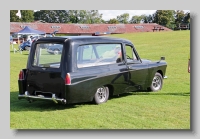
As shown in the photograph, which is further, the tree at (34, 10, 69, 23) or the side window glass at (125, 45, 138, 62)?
the side window glass at (125, 45, 138, 62)

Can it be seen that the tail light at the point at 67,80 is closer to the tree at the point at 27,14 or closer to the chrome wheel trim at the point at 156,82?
the tree at the point at 27,14

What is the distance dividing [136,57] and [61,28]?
1.97 meters

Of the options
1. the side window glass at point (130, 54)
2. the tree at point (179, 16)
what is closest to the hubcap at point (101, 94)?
the side window glass at point (130, 54)

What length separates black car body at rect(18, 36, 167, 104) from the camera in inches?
279

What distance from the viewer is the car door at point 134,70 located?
331 inches

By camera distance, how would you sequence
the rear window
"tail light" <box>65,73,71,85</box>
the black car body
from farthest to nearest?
the rear window → the black car body → "tail light" <box>65,73,71,85</box>

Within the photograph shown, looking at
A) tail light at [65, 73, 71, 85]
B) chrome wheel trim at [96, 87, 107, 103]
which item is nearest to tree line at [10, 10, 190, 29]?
tail light at [65, 73, 71, 85]

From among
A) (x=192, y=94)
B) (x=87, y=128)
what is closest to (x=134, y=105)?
(x=192, y=94)

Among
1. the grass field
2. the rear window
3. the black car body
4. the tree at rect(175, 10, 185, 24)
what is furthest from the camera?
the tree at rect(175, 10, 185, 24)

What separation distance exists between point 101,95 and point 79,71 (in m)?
0.93

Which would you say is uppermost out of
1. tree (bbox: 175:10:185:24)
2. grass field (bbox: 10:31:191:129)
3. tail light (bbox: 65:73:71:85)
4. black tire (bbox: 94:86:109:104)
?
tree (bbox: 175:10:185:24)

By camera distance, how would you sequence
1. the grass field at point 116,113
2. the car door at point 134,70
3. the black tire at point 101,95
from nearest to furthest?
1. the grass field at point 116,113
2. the black tire at point 101,95
3. the car door at point 134,70

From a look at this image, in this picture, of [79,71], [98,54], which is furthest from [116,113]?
[98,54]

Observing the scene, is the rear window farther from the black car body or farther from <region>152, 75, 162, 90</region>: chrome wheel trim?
<region>152, 75, 162, 90</region>: chrome wheel trim
